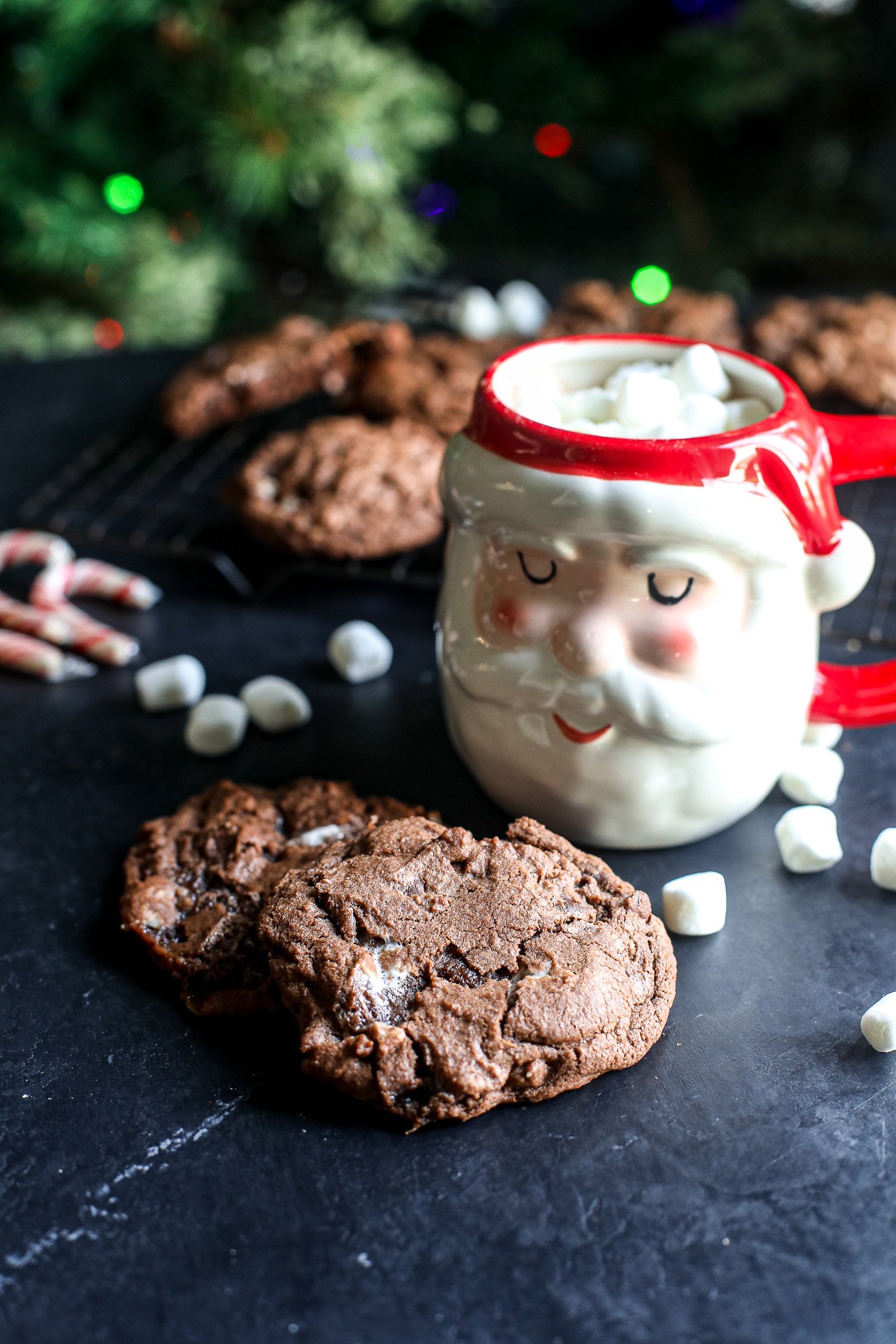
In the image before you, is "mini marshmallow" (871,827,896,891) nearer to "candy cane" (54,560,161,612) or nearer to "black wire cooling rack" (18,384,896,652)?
"black wire cooling rack" (18,384,896,652)

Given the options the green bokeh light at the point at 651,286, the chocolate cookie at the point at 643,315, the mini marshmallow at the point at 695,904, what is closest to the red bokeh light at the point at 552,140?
the green bokeh light at the point at 651,286

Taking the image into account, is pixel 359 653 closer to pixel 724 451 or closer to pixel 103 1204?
pixel 724 451

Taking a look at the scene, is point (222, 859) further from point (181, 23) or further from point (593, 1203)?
point (181, 23)

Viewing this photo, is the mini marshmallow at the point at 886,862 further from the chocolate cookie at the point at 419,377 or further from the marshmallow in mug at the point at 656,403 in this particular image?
the chocolate cookie at the point at 419,377

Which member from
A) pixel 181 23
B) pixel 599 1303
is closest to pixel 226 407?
pixel 181 23

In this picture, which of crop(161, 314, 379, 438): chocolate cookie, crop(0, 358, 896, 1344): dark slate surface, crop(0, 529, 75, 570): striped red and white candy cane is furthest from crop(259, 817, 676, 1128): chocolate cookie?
crop(161, 314, 379, 438): chocolate cookie

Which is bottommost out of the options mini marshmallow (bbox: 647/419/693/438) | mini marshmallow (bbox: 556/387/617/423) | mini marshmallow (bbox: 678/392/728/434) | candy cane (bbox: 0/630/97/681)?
candy cane (bbox: 0/630/97/681)

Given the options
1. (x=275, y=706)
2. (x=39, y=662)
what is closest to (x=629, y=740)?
(x=275, y=706)
